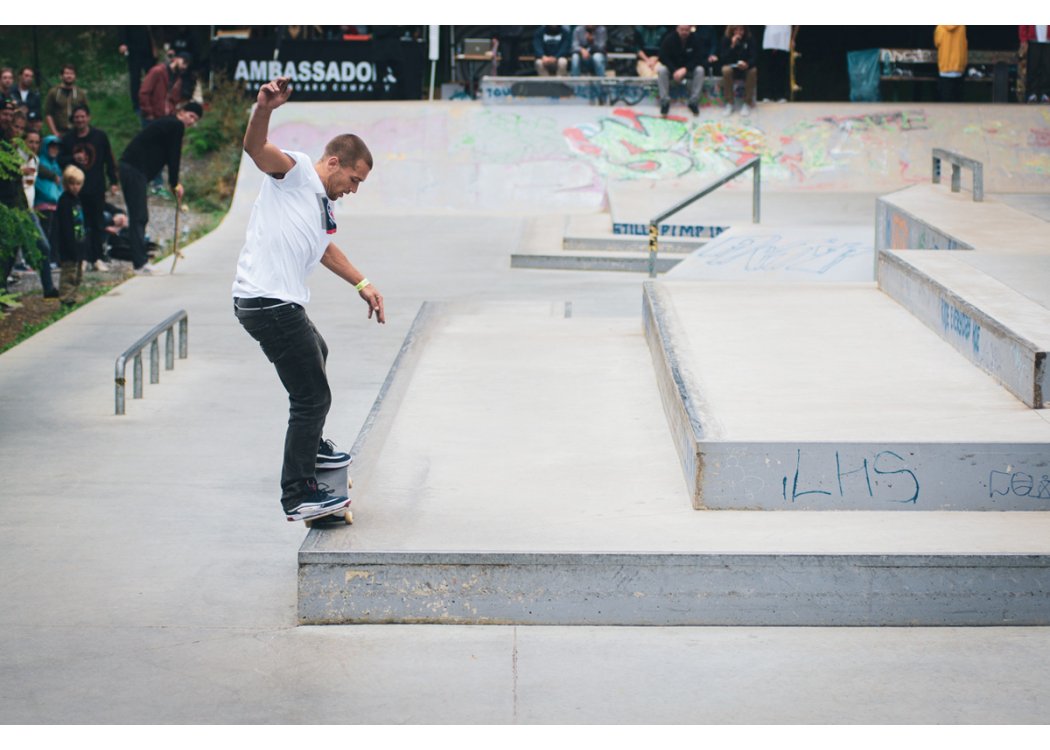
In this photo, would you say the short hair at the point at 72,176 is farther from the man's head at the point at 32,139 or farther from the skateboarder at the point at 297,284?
the skateboarder at the point at 297,284

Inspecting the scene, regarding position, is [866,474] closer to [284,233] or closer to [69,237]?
[284,233]

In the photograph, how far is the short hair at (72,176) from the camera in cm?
1170

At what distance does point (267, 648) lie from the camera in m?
4.68

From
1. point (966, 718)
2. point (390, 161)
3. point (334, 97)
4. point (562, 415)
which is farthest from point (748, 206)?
point (966, 718)

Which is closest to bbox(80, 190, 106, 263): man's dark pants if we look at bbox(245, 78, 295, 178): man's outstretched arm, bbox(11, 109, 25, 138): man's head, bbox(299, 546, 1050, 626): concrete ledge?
bbox(11, 109, 25, 138): man's head

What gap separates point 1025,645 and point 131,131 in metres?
20.8

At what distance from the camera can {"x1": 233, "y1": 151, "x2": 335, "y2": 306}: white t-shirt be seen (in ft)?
15.8

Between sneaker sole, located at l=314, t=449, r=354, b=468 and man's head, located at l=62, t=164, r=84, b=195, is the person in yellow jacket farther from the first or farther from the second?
sneaker sole, located at l=314, t=449, r=354, b=468

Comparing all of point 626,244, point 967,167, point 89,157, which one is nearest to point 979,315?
point 967,167

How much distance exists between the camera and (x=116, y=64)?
24984 mm

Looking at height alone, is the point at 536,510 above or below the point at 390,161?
below

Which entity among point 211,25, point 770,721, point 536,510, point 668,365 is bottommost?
point 770,721

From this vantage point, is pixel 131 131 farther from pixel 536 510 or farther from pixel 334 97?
pixel 536 510

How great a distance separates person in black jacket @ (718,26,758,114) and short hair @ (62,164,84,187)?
10.8m
